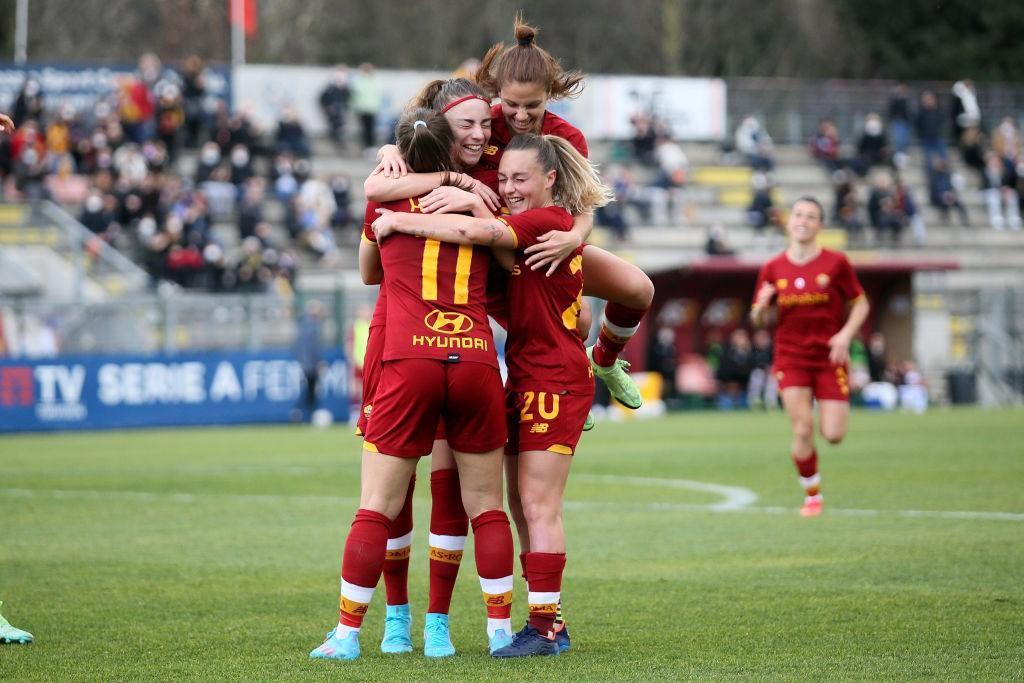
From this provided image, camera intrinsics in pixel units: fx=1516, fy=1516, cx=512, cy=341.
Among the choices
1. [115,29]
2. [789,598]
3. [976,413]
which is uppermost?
[115,29]

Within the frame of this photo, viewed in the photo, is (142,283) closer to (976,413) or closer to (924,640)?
(976,413)

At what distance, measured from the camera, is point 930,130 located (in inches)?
1506

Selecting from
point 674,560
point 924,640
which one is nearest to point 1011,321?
point 674,560

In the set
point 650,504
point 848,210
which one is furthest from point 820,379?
point 848,210

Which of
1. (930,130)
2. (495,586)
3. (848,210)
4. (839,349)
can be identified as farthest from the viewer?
(930,130)

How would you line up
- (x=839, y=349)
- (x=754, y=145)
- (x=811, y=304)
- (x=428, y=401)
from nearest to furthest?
(x=428, y=401) → (x=839, y=349) → (x=811, y=304) → (x=754, y=145)

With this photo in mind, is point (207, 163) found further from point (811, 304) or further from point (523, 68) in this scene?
point (523, 68)

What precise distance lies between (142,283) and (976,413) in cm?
1430

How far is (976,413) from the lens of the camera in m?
26.0

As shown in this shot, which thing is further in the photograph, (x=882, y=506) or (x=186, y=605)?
(x=882, y=506)

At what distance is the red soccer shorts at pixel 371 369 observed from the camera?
586 cm

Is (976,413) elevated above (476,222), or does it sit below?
below

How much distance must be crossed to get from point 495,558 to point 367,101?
1109 inches

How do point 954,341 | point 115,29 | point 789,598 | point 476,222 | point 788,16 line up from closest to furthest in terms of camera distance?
point 476,222, point 789,598, point 954,341, point 115,29, point 788,16
